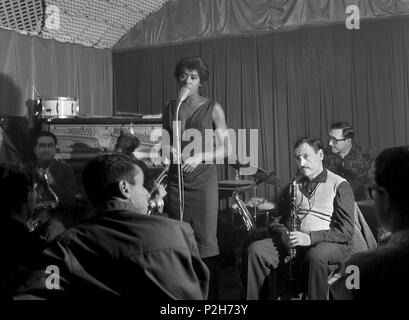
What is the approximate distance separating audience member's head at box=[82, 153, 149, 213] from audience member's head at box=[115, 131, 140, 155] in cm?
267

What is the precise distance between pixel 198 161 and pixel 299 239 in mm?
810

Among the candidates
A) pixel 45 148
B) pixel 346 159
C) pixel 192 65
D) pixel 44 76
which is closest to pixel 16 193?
pixel 192 65

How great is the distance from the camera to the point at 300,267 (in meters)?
2.87

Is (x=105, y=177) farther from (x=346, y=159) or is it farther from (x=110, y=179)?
(x=346, y=159)

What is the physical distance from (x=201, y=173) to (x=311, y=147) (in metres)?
0.86

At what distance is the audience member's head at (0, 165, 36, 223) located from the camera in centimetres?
164

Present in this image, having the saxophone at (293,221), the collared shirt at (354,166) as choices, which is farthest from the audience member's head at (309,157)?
the collared shirt at (354,166)

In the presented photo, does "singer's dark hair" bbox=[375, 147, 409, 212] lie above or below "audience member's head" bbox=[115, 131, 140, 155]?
below

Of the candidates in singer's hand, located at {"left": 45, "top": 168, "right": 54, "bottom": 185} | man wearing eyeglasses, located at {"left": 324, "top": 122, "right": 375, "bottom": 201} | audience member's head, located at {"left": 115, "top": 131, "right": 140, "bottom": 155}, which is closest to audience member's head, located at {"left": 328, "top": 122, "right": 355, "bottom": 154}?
man wearing eyeglasses, located at {"left": 324, "top": 122, "right": 375, "bottom": 201}

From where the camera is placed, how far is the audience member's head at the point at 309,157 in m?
2.98

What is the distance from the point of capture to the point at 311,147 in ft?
9.89

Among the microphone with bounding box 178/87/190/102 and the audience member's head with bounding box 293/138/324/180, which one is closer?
the microphone with bounding box 178/87/190/102

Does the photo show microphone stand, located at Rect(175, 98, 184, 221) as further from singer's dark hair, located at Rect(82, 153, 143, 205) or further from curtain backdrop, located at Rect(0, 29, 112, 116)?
curtain backdrop, located at Rect(0, 29, 112, 116)

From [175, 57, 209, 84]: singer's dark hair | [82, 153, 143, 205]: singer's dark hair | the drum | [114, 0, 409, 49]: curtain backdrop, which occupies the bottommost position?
[82, 153, 143, 205]: singer's dark hair
